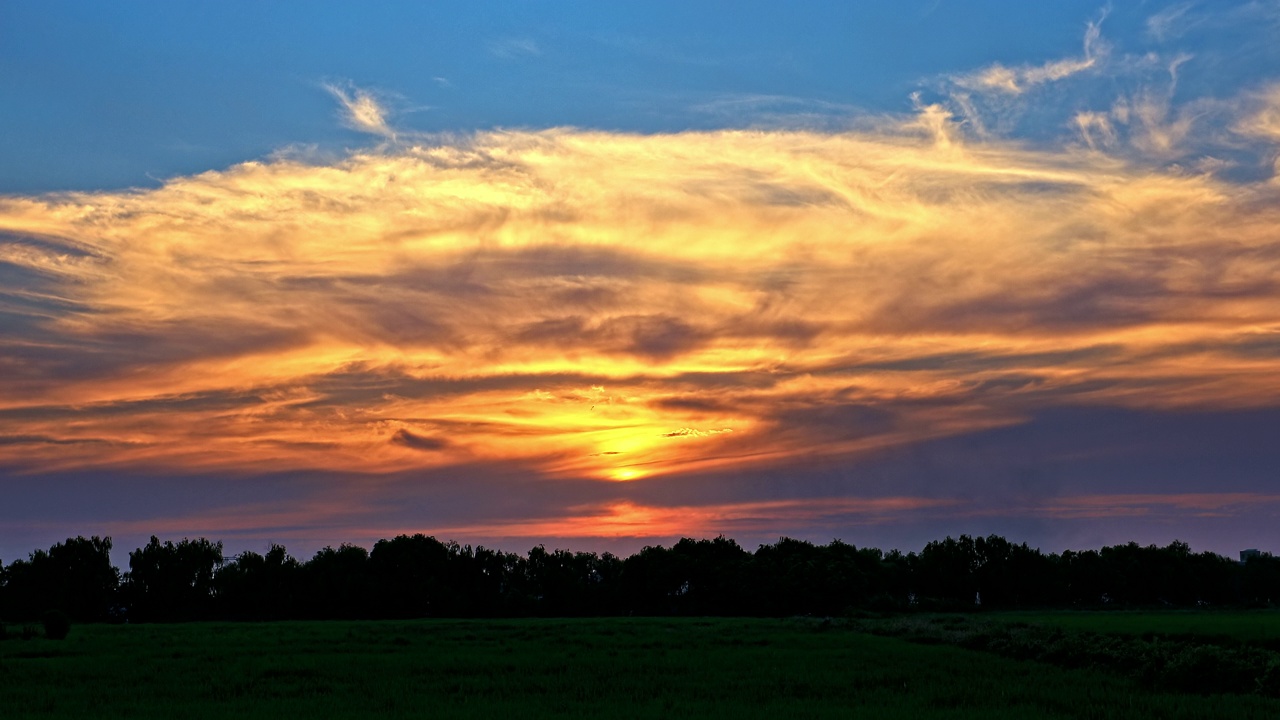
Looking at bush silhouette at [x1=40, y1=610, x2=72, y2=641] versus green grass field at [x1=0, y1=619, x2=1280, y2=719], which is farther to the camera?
bush silhouette at [x1=40, y1=610, x2=72, y2=641]

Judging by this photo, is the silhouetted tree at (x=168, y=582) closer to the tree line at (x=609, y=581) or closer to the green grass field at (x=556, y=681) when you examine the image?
the tree line at (x=609, y=581)

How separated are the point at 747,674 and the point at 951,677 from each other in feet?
21.5

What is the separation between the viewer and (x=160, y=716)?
2588cm

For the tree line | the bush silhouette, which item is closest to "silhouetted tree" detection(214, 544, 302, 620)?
the tree line

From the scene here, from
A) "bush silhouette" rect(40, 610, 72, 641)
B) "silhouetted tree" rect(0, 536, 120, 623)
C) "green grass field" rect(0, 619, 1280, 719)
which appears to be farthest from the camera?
"silhouetted tree" rect(0, 536, 120, 623)

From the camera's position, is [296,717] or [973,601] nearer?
[296,717]

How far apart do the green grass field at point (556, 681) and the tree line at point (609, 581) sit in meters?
53.9

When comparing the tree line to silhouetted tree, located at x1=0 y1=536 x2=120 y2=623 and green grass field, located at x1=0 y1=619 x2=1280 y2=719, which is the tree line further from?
green grass field, located at x1=0 y1=619 x2=1280 y2=719

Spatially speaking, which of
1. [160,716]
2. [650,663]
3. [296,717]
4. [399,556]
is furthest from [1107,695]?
[399,556]

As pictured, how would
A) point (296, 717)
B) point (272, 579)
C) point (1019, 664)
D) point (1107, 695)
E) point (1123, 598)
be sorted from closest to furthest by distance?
point (296, 717), point (1107, 695), point (1019, 664), point (272, 579), point (1123, 598)

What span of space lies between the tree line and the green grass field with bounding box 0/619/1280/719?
5386 centimetres

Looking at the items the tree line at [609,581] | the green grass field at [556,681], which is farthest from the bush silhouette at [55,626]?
the tree line at [609,581]

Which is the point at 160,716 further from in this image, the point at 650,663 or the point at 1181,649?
the point at 1181,649

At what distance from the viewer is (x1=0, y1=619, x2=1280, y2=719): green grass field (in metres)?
26.5
